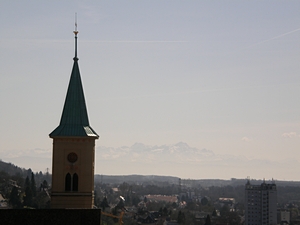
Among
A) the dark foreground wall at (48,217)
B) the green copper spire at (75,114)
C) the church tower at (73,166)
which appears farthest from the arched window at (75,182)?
the dark foreground wall at (48,217)

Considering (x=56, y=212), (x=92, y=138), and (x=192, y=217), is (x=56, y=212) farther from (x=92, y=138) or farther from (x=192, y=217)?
(x=192, y=217)

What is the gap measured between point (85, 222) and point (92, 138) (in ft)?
23.2

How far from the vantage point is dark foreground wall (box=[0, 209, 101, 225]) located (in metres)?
32.7

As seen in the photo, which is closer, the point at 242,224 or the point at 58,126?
the point at 58,126

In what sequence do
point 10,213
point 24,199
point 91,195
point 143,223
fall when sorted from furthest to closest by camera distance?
point 143,223
point 24,199
point 91,195
point 10,213

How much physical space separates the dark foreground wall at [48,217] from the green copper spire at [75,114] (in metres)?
6.89

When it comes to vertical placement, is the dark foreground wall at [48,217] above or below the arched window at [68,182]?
below

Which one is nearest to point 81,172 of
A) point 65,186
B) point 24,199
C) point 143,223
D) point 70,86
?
point 65,186

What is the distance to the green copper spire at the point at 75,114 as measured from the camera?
3991cm

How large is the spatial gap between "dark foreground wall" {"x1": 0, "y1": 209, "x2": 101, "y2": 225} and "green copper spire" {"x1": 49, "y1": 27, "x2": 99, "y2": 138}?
6.89m

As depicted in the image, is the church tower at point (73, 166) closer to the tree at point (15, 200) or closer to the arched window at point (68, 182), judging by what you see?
the arched window at point (68, 182)

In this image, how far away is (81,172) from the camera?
129 ft

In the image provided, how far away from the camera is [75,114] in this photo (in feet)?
134

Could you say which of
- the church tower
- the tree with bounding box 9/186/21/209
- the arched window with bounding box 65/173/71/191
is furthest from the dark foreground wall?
the tree with bounding box 9/186/21/209
